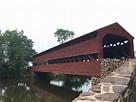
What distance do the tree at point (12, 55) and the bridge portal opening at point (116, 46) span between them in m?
23.6

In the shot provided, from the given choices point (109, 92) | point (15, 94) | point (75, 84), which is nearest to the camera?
point (109, 92)

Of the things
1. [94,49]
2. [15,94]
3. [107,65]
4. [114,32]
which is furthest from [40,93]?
[114,32]

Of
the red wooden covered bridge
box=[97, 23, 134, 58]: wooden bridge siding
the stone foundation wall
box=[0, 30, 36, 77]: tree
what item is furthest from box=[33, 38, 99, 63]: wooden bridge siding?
box=[0, 30, 36, 77]: tree

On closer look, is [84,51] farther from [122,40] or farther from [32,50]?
[32,50]

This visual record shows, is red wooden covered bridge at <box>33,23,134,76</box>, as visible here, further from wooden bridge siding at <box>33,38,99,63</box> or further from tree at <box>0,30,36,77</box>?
tree at <box>0,30,36,77</box>

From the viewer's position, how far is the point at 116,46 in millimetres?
18969

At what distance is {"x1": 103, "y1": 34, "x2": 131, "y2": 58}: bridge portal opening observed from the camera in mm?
17156

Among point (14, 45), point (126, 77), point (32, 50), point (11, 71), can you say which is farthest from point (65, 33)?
point (126, 77)

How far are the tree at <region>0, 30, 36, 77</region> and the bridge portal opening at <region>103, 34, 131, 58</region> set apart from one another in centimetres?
2363

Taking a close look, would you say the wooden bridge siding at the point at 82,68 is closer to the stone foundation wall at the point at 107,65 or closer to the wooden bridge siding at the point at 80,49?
the stone foundation wall at the point at 107,65

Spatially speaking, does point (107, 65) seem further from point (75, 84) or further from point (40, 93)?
point (75, 84)

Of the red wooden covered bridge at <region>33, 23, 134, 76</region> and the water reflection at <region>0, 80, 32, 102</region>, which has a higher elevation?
the red wooden covered bridge at <region>33, 23, 134, 76</region>

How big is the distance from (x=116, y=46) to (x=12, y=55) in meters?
27.7

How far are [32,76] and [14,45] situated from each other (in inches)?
308
